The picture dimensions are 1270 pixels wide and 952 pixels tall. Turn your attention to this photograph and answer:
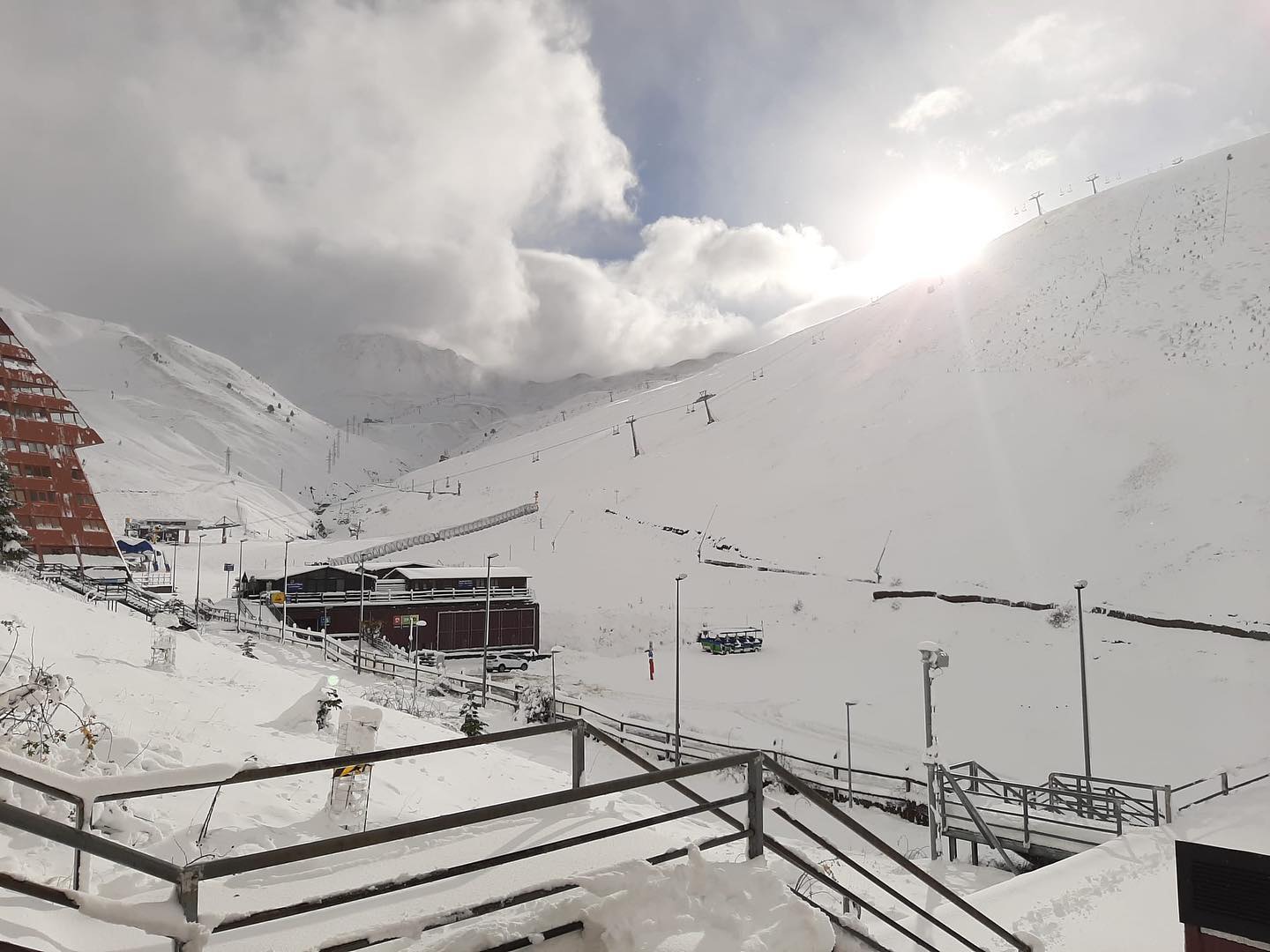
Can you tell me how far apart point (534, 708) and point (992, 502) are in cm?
3314

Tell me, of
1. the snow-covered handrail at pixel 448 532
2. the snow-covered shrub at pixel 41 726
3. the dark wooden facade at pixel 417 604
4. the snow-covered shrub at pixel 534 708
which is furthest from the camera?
the snow-covered handrail at pixel 448 532

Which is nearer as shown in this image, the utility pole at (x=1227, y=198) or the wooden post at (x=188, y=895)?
the wooden post at (x=188, y=895)

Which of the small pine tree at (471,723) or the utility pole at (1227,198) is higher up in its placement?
the utility pole at (1227,198)

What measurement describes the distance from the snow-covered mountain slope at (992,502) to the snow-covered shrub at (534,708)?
6.31 m

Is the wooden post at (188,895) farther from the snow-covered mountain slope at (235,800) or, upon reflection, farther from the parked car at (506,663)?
the parked car at (506,663)

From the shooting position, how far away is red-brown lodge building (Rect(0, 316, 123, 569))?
122 ft

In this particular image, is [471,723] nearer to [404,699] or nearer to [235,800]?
[404,699]

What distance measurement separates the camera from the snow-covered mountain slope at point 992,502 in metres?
30.0

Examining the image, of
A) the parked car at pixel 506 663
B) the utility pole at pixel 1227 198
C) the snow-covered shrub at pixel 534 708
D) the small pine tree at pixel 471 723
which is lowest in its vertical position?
the parked car at pixel 506 663

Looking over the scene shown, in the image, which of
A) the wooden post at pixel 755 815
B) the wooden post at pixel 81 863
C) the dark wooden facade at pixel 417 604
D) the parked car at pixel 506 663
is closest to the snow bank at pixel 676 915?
the wooden post at pixel 755 815

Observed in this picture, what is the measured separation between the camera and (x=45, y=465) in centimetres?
3806

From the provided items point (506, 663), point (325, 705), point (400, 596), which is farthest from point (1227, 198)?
point (325, 705)

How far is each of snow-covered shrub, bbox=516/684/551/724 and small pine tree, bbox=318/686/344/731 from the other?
12.9m

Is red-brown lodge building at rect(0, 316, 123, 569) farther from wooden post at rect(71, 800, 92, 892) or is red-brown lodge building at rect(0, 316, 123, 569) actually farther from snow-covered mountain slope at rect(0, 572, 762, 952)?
wooden post at rect(71, 800, 92, 892)
